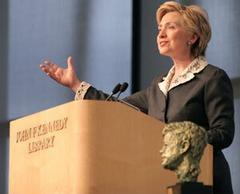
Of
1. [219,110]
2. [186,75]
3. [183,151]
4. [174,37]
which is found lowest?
[183,151]

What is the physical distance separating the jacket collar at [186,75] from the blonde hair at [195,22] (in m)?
0.06

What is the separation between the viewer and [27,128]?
367cm

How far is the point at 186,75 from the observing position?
13.4ft

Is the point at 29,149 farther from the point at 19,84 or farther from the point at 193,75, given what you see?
the point at 19,84

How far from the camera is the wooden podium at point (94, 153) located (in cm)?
337

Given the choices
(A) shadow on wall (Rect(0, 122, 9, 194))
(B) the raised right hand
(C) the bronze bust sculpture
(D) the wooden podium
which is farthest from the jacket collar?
(A) shadow on wall (Rect(0, 122, 9, 194))

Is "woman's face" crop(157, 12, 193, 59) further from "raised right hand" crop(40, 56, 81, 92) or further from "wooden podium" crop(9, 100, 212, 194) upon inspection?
"wooden podium" crop(9, 100, 212, 194)

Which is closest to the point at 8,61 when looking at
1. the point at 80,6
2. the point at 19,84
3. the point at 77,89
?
the point at 19,84

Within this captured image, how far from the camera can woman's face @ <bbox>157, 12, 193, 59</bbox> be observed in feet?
13.6

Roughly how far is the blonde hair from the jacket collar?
0.18 ft

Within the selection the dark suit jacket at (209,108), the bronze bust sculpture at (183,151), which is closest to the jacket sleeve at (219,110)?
the dark suit jacket at (209,108)

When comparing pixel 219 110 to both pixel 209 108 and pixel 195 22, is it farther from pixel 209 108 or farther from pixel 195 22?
pixel 195 22

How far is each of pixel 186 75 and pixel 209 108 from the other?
0.21 metres

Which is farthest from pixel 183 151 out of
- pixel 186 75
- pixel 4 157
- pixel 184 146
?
pixel 4 157
